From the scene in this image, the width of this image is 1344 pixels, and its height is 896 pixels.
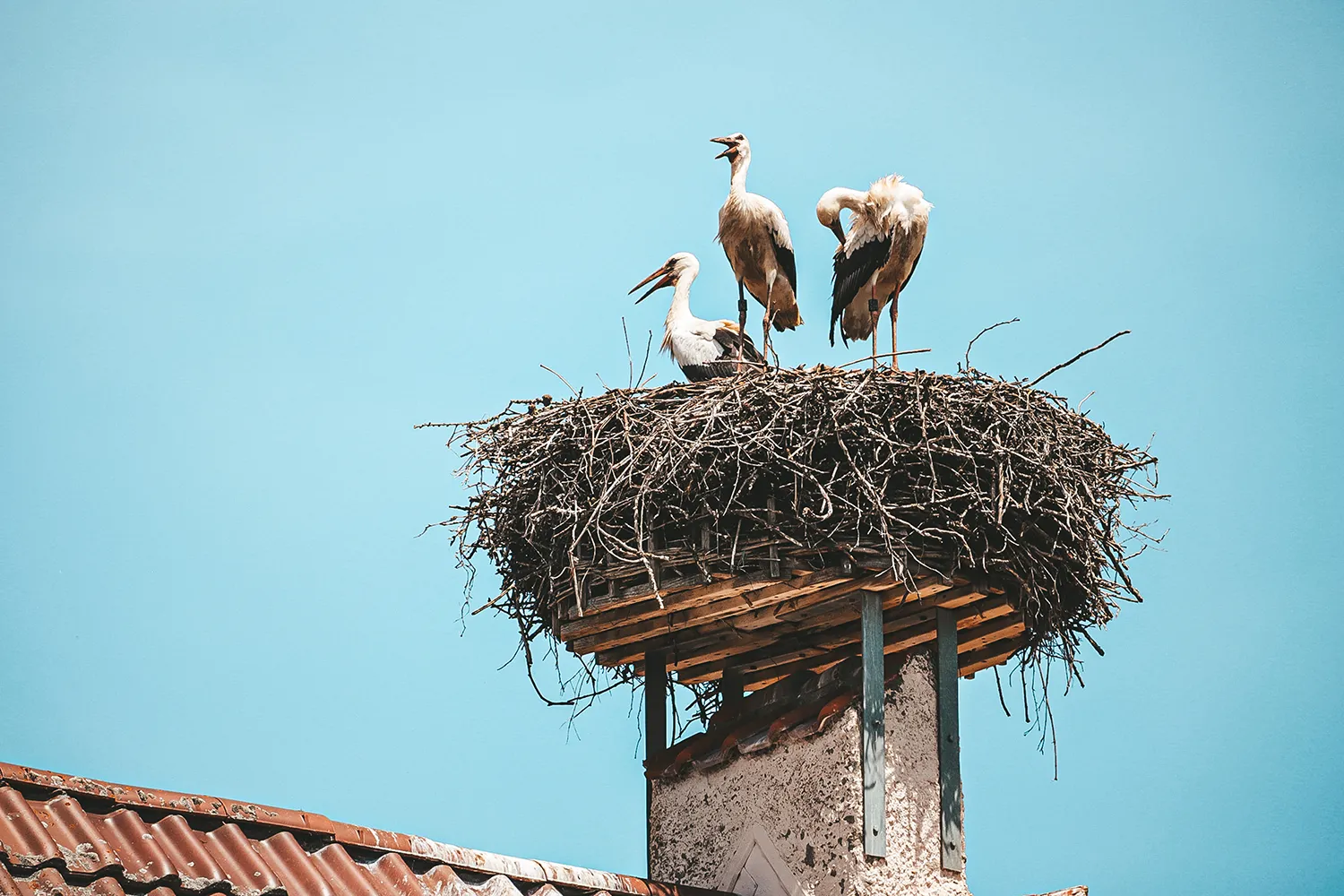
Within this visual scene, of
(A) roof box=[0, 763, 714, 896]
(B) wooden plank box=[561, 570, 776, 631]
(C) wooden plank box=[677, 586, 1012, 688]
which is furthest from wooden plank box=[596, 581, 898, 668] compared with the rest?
(A) roof box=[0, 763, 714, 896]

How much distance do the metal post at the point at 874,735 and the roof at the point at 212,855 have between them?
38.7 inches

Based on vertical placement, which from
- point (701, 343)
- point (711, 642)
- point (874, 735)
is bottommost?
point (874, 735)

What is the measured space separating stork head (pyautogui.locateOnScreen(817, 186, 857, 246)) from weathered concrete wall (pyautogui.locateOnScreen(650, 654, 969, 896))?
146 inches

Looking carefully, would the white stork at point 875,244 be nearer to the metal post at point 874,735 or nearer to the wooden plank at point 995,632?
the wooden plank at point 995,632

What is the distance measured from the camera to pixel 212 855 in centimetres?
636

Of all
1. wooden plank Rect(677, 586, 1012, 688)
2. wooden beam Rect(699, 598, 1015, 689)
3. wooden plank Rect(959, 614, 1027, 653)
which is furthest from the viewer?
wooden plank Rect(959, 614, 1027, 653)

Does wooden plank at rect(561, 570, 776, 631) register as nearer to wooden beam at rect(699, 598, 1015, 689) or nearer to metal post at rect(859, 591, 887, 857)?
metal post at rect(859, 591, 887, 857)

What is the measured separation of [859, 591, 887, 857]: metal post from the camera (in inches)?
289

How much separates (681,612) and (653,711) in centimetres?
74

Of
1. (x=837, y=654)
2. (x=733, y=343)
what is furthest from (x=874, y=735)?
(x=733, y=343)

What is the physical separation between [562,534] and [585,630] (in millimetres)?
678

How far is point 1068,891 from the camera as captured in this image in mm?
7637

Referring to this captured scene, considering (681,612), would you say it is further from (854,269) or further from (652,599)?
(854,269)

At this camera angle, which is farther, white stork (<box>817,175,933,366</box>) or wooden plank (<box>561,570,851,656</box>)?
white stork (<box>817,175,933,366</box>)
